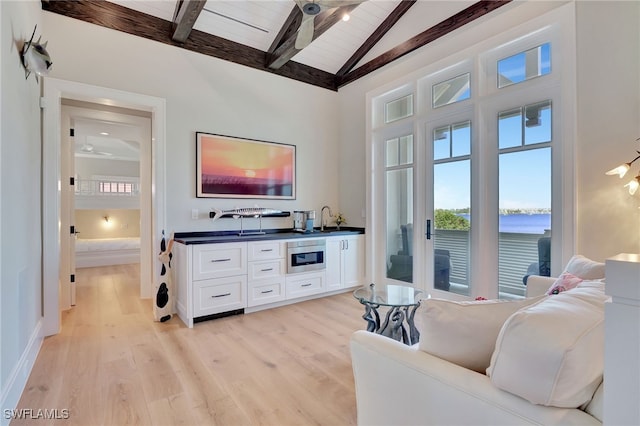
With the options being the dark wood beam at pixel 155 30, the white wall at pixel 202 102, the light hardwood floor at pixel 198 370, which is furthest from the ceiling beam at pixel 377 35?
the light hardwood floor at pixel 198 370

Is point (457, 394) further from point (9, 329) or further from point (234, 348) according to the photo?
point (9, 329)

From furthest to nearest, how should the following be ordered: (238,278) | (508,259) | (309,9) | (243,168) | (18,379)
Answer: (243,168)
(238,278)
(508,259)
(309,9)
(18,379)

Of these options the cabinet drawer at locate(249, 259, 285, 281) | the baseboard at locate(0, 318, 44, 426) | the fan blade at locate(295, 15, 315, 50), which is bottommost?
the baseboard at locate(0, 318, 44, 426)

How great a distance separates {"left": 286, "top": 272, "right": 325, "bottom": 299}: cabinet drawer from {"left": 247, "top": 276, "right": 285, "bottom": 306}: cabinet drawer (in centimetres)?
11

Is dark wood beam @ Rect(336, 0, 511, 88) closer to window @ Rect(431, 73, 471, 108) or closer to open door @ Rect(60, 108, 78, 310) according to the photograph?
window @ Rect(431, 73, 471, 108)

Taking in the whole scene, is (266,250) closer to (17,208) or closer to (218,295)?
(218,295)

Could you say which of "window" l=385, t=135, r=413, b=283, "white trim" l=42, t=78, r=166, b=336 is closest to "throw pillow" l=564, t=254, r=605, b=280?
"window" l=385, t=135, r=413, b=283

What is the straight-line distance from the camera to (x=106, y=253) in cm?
659

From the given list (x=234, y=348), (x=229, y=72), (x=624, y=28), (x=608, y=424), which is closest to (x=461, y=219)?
(x=624, y=28)

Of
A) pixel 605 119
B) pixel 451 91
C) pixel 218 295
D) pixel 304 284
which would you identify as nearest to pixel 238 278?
pixel 218 295

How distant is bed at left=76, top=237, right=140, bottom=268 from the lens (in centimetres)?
630

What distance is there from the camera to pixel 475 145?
3398 millimetres

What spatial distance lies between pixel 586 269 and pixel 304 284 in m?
2.90

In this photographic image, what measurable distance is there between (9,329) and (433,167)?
13.3ft
